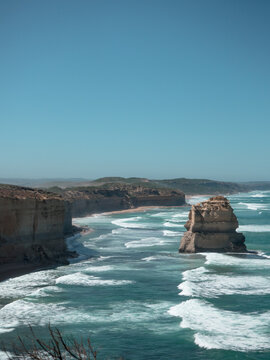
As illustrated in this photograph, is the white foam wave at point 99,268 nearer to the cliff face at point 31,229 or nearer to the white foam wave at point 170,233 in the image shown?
the cliff face at point 31,229

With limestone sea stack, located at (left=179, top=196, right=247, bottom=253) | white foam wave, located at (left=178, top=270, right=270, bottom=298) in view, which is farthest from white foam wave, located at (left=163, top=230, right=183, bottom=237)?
white foam wave, located at (left=178, top=270, right=270, bottom=298)

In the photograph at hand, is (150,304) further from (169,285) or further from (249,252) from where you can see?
(249,252)

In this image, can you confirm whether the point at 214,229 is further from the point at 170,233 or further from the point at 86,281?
the point at 170,233

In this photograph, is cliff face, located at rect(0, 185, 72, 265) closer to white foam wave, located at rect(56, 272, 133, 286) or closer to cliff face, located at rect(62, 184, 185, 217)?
white foam wave, located at rect(56, 272, 133, 286)

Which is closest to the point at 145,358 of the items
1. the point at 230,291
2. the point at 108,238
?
the point at 230,291

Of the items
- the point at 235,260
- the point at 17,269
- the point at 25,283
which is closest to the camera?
the point at 25,283

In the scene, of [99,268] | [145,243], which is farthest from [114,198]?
[99,268]
